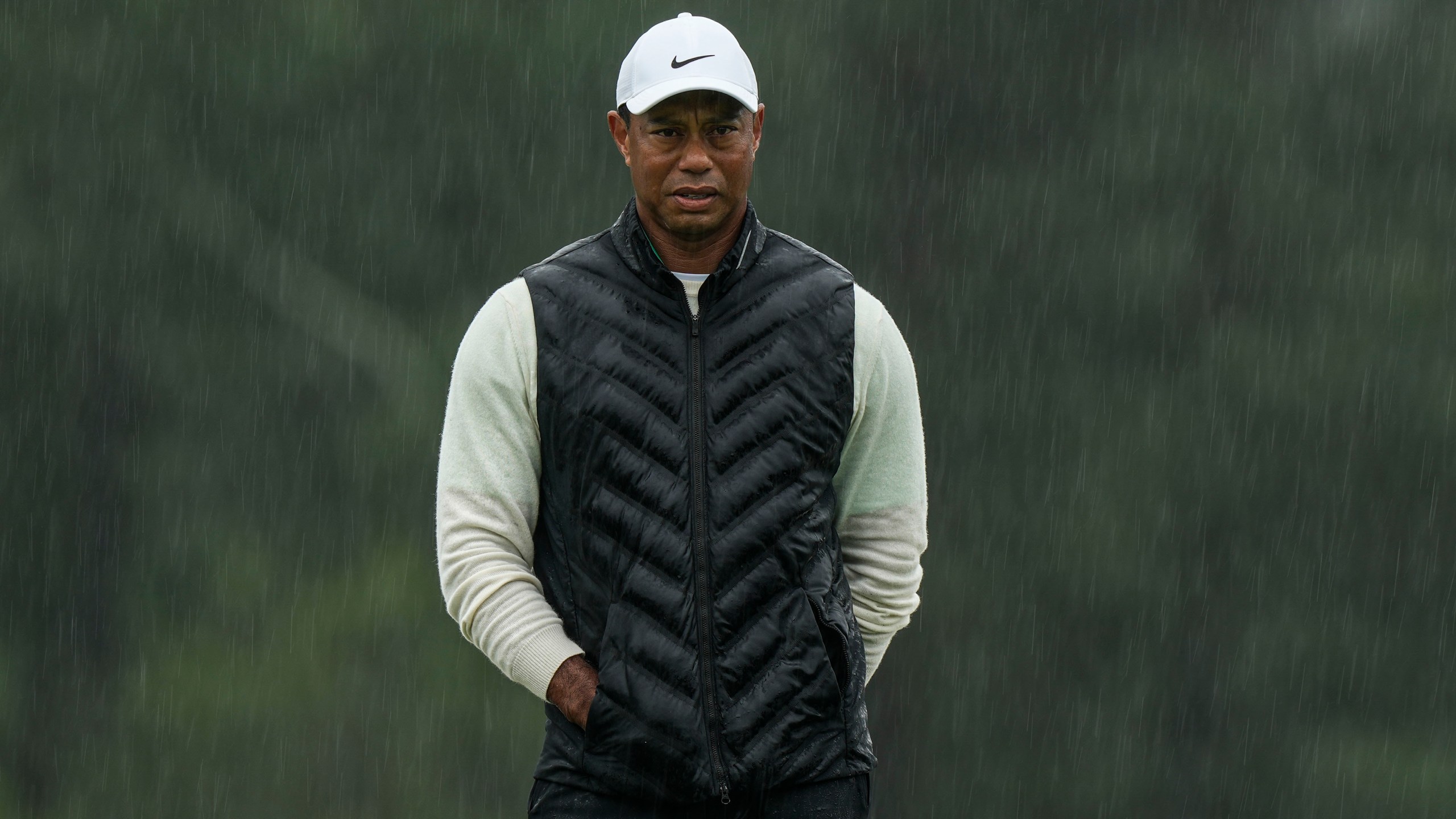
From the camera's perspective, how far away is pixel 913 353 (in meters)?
9.27

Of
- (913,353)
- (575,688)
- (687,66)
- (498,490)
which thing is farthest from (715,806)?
(913,353)

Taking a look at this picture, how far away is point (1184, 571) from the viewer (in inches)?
382

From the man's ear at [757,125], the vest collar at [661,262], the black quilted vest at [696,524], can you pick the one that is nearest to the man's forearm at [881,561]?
the black quilted vest at [696,524]

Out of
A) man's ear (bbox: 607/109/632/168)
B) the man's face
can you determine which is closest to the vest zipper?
the man's face

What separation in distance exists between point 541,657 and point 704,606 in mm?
204

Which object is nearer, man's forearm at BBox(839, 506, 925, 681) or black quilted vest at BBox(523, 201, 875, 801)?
black quilted vest at BBox(523, 201, 875, 801)

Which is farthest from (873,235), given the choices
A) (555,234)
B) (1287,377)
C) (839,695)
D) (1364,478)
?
(839,695)

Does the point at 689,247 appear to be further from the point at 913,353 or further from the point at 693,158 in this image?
the point at 913,353

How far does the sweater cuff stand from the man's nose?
0.58 m

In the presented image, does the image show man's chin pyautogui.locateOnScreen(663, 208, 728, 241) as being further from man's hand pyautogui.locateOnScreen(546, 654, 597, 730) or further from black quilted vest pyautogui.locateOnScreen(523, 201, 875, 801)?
man's hand pyautogui.locateOnScreen(546, 654, 597, 730)

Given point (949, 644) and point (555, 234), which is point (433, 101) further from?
point (949, 644)

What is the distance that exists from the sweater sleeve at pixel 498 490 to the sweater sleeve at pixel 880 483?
399 millimetres

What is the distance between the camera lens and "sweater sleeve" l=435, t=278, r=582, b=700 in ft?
7.84

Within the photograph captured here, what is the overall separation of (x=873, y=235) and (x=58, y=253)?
13.8 ft
